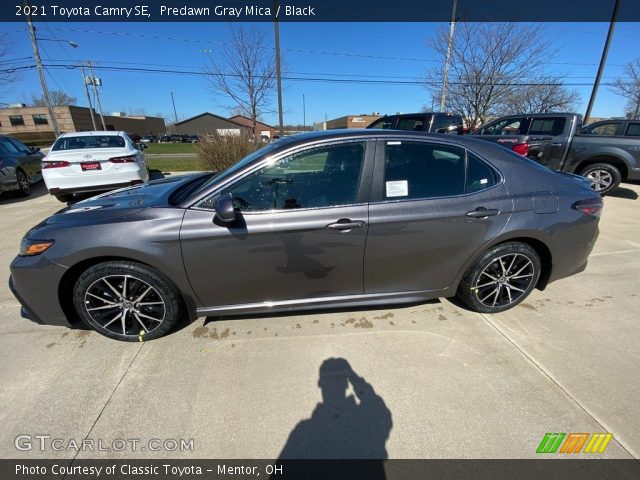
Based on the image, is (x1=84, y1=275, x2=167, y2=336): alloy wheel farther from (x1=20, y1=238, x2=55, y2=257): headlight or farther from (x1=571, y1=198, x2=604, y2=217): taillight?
(x1=571, y1=198, x2=604, y2=217): taillight

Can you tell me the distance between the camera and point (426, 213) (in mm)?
2342

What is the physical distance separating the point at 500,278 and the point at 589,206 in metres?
1.02

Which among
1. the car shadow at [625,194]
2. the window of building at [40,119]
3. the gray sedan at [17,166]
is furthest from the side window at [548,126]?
the window of building at [40,119]

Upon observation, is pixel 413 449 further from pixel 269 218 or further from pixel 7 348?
pixel 7 348

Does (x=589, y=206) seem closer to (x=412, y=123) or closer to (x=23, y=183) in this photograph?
(x=412, y=123)

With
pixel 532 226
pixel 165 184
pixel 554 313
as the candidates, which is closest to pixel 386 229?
pixel 532 226

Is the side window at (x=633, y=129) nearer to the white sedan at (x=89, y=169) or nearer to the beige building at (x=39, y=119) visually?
the white sedan at (x=89, y=169)

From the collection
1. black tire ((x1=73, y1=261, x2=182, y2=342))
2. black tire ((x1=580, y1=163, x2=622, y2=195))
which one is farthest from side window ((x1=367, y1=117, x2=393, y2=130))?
black tire ((x1=73, y1=261, x2=182, y2=342))

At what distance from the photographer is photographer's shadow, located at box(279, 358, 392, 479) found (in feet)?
5.41

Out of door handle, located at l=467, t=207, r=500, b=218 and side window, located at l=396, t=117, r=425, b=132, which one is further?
side window, located at l=396, t=117, r=425, b=132

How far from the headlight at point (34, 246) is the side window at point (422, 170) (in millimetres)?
2589

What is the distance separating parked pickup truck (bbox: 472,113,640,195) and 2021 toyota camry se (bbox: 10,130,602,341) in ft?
18.6

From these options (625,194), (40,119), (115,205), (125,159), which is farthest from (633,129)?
(40,119)

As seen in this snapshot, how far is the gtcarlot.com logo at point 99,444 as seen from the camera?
1.71 m
